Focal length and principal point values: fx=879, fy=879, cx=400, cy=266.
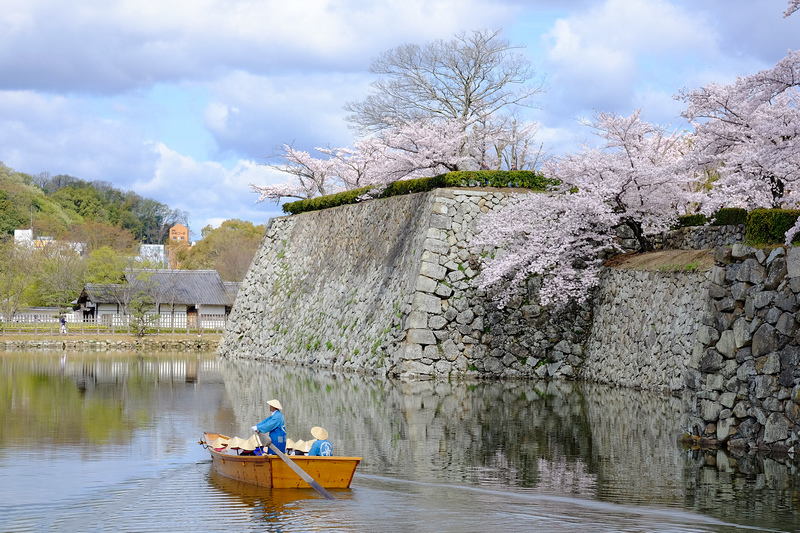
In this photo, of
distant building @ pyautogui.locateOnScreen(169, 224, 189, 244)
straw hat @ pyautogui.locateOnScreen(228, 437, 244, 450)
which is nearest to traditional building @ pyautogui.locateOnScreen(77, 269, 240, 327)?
straw hat @ pyautogui.locateOnScreen(228, 437, 244, 450)

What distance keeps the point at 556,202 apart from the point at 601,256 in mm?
2172

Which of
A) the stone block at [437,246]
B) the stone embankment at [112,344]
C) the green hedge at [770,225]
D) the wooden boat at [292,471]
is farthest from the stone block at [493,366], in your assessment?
the stone embankment at [112,344]

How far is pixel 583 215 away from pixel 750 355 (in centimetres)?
1090

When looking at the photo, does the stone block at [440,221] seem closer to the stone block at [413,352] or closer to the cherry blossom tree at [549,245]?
the cherry blossom tree at [549,245]

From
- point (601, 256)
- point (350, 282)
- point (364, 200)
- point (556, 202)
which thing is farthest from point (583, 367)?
point (364, 200)

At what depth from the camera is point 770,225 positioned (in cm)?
1242

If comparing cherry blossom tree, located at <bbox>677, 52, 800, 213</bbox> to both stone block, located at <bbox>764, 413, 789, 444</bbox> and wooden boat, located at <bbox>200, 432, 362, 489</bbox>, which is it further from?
wooden boat, located at <bbox>200, 432, 362, 489</bbox>

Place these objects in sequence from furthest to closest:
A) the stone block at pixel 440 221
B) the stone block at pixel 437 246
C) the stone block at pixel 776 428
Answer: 1. the stone block at pixel 440 221
2. the stone block at pixel 437 246
3. the stone block at pixel 776 428

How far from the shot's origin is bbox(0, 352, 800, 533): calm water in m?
8.53

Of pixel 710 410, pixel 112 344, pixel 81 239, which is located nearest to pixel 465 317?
pixel 710 410

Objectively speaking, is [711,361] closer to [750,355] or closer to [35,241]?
[750,355]

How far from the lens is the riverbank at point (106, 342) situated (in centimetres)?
3997

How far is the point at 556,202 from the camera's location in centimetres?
2280

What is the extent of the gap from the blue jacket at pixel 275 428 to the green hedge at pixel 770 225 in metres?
7.26
